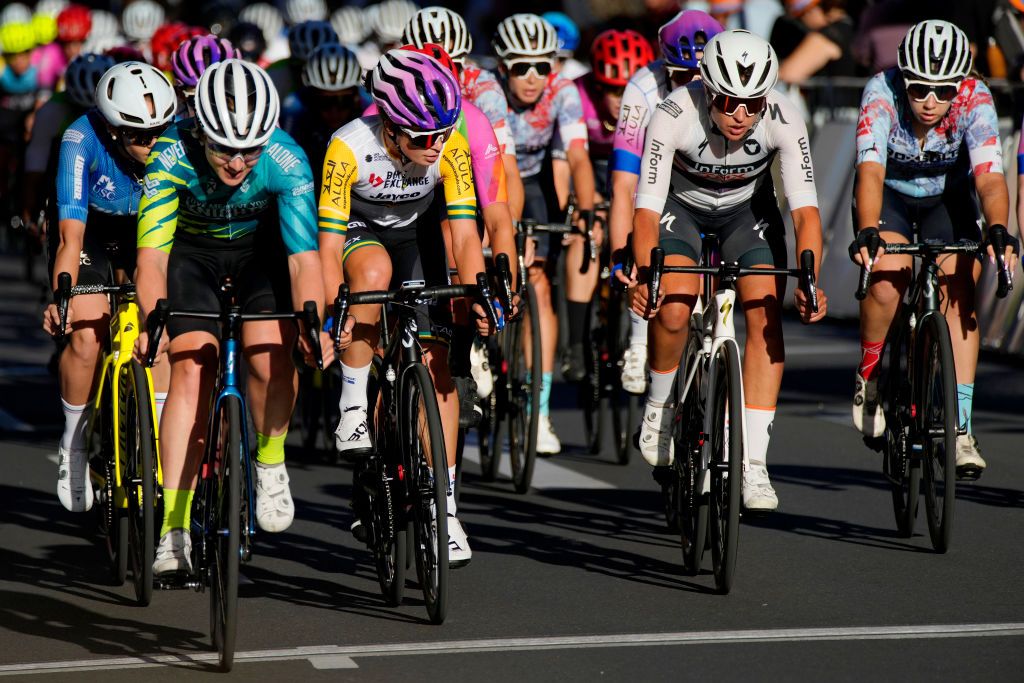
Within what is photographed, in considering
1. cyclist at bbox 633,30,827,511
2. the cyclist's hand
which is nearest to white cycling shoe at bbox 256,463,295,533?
cyclist at bbox 633,30,827,511

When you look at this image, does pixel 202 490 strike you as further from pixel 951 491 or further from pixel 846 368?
pixel 846 368

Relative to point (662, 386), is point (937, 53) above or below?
above

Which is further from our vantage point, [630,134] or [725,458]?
[630,134]

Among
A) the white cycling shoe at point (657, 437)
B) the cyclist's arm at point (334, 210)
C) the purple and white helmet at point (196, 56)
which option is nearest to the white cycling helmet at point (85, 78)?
the purple and white helmet at point (196, 56)

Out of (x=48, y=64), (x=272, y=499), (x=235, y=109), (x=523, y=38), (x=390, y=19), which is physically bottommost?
(x=272, y=499)

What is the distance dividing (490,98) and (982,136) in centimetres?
286

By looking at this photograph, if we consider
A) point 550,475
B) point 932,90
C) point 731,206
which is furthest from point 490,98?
point 932,90

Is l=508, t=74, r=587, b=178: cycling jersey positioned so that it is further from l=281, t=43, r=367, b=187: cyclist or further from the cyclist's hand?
the cyclist's hand

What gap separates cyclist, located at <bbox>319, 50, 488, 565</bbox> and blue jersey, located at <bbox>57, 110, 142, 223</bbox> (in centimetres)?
112

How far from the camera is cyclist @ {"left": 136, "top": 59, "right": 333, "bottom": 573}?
245 inches

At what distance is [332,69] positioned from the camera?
10.5 meters

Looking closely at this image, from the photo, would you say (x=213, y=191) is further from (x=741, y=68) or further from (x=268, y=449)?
(x=741, y=68)

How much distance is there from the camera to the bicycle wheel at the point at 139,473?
6.68 metres

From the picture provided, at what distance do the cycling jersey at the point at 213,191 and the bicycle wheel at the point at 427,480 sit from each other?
652mm
